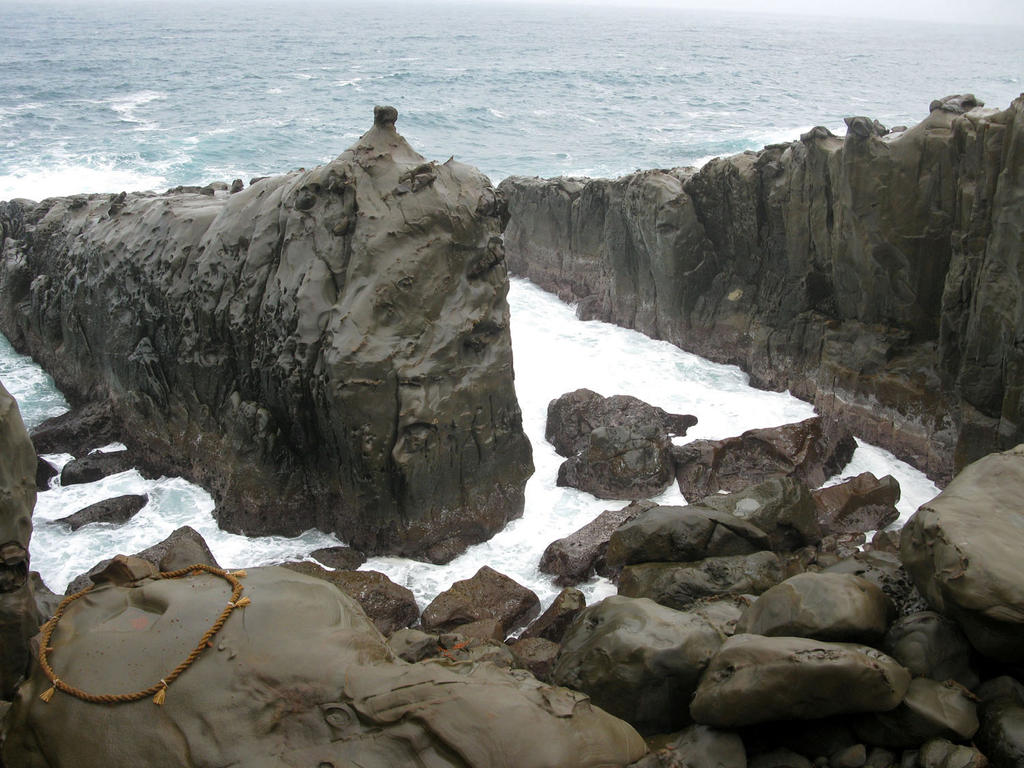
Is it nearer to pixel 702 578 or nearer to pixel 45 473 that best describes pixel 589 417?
pixel 702 578

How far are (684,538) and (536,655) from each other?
2.27 m

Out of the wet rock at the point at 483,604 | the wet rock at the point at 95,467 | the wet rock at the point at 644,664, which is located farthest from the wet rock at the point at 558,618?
the wet rock at the point at 95,467

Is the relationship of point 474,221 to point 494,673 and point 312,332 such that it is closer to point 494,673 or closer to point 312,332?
point 312,332

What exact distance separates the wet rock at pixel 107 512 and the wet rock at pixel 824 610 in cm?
845

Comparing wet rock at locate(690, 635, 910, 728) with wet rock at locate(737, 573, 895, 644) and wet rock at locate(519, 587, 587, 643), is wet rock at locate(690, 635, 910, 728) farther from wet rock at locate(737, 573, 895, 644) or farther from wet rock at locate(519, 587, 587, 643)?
wet rock at locate(519, 587, 587, 643)

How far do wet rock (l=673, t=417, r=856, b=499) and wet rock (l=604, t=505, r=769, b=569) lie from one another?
2.29m

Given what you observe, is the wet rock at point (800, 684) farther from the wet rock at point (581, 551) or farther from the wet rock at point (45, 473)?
the wet rock at point (45, 473)

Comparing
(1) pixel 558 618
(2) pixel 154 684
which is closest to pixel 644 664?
(1) pixel 558 618

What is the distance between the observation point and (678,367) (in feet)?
54.7

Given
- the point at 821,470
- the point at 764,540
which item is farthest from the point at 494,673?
the point at 821,470

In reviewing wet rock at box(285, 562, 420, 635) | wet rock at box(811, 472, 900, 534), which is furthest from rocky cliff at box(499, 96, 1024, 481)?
wet rock at box(285, 562, 420, 635)

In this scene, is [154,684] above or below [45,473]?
above

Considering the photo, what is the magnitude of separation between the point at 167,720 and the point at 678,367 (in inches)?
513

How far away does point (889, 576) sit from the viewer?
25.4ft
